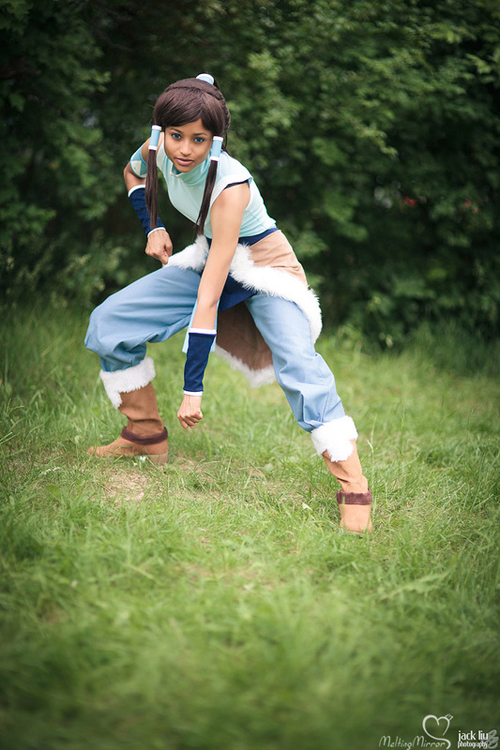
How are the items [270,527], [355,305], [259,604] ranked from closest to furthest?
[259,604] → [270,527] → [355,305]

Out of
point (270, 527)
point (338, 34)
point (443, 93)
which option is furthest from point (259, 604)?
point (443, 93)

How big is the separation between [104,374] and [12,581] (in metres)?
0.96

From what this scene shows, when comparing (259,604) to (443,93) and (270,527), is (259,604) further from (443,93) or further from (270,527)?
(443,93)

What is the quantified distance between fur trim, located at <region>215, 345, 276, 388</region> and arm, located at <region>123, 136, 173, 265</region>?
465 millimetres

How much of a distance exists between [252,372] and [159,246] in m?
0.65

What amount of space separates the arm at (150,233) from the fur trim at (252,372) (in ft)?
1.52

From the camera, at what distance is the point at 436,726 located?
148 centimetres

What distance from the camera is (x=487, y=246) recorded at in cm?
495

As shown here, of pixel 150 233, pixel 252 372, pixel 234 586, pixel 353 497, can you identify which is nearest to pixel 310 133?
pixel 150 233

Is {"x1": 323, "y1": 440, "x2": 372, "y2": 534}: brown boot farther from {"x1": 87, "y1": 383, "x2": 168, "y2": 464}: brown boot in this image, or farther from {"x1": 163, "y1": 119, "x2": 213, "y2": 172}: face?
{"x1": 163, "y1": 119, "x2": 213, "y2": 172}: face

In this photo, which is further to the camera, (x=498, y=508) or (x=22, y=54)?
(x=22, y=54)

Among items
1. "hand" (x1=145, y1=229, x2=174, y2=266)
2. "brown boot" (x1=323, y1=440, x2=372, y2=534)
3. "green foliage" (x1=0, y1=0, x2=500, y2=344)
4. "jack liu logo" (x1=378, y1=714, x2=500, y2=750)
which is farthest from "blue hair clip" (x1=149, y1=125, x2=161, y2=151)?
"jack liu logo" (x1=378, y1=714, x2=500, y2=750)

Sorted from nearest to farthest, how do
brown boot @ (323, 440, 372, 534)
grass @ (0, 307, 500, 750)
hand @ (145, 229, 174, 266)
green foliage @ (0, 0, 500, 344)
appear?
grass @ (0, 307, 500, 750) < brown boot @ (323, 440, 372, 534) < hand @ (145, 229, 174, 266) < green foliage @ (0, 0, 500, 344)

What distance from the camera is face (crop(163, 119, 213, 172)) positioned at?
2025 millimetres
